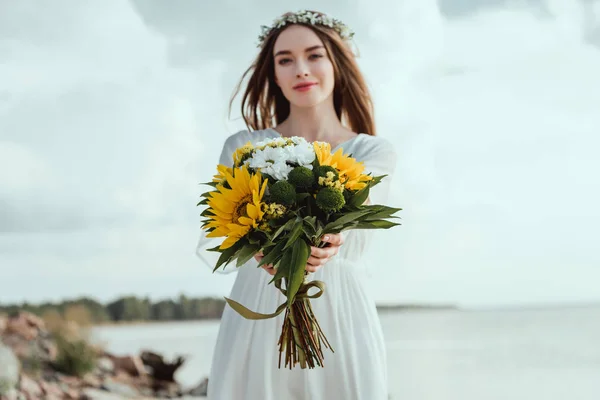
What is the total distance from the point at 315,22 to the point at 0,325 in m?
5.57

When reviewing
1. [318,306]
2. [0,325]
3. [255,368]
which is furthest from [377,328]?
[0,325]

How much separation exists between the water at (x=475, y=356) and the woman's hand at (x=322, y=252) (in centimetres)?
451

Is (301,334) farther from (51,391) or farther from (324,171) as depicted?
(51,391)

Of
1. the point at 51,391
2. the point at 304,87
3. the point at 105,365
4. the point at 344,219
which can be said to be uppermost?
the point at 304,87

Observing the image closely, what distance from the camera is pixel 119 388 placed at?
6125 millimetres

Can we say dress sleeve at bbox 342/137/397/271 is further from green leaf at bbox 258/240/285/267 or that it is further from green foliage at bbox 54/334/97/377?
green foliage at bbox 54/334/97/377

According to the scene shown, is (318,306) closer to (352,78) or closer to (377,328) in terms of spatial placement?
(377,328)

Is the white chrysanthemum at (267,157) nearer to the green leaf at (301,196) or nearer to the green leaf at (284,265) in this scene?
the green leaf at (301,196)

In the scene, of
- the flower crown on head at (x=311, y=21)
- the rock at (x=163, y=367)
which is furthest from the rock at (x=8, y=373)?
the flower crown on head at (x=311, y=21)

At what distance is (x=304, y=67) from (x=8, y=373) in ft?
13.5

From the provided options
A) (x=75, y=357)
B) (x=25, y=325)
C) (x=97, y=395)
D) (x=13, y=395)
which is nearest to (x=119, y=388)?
(x=97, y=395)

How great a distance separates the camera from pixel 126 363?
6734mm

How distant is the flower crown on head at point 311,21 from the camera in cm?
239

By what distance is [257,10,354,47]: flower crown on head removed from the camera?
94.0 inches
